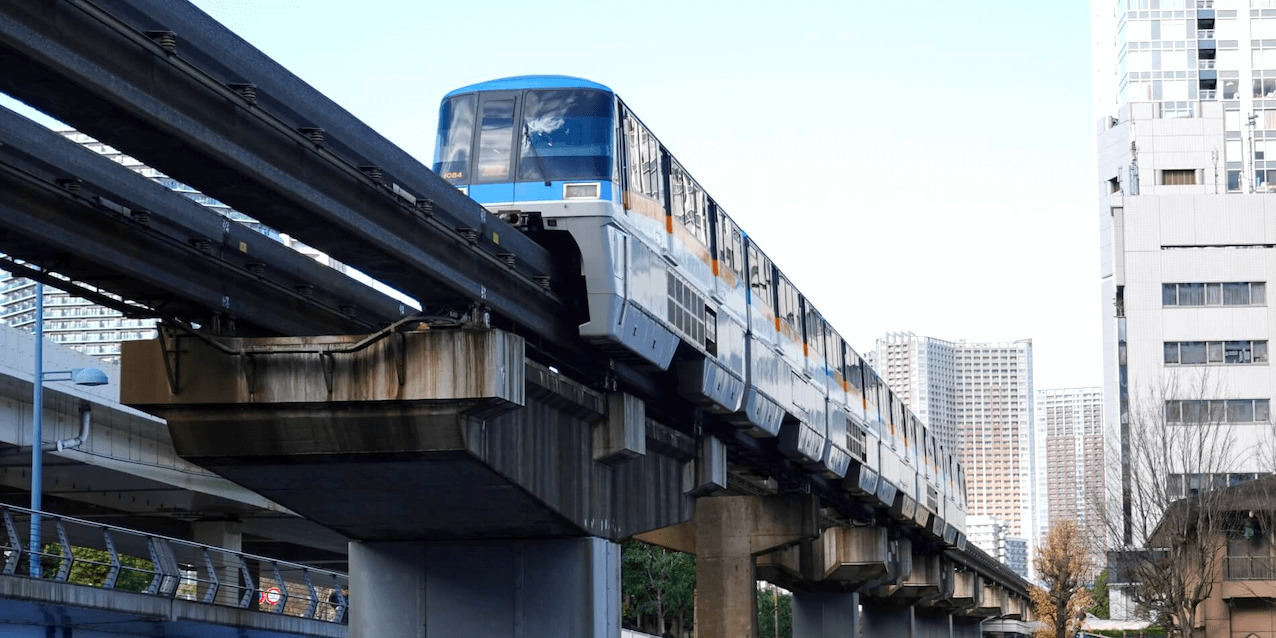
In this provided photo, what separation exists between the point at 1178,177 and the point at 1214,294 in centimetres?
1609

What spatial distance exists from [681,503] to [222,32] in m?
16.1

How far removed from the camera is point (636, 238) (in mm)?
22688

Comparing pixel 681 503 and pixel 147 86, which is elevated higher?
pixel 147 86

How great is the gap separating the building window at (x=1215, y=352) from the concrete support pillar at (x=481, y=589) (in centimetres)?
7716

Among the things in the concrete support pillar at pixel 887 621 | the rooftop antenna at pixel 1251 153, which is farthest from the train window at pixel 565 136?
the rooftop antenna at pixel 1251 153

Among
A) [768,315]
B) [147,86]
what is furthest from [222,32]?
[768,315]

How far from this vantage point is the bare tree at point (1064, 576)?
91.5m

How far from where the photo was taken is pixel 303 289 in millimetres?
19969

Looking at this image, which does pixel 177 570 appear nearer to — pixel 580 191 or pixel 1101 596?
pixel 580 191

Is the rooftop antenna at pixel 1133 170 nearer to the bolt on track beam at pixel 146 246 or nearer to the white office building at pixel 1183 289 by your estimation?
the white office building at pixel 1183 289

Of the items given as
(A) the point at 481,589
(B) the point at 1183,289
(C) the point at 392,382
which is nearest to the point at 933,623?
(B) the point at 1183,289

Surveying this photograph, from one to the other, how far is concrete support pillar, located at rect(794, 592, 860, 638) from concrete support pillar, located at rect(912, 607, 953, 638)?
40.2 meters

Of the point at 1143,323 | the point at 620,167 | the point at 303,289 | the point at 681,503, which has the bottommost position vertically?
the point at 681,503

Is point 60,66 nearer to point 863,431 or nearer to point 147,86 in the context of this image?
point 147,86
